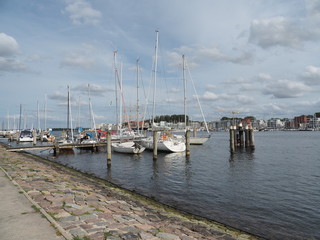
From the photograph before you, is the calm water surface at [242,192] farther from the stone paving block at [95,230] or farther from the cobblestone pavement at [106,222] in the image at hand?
the stone paving block at [95,230]

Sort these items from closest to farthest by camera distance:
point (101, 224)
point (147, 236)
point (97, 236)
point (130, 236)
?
1. point (97, 236)
2. point (130, 236)
3. point (147, 236)
4. point (101, 224)

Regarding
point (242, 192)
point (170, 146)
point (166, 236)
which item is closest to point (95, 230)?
point (166, 236)

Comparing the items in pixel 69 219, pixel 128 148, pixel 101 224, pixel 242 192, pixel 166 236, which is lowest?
pixel 242 192

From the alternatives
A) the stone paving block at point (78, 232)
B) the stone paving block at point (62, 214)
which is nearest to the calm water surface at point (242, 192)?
the stone paving block at point (62, 214)

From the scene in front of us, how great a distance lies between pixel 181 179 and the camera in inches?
832

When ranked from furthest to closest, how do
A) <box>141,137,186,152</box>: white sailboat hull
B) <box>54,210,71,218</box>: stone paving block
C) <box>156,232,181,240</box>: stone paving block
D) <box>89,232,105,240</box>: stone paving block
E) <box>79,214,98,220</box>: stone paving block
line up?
<box>141,137,186,152</box>: white sailboat hull
<box>79,214,98,220</box>: stone paving block
<box>54,210,71,218</box>: stone paving block
<box>156,232,181,240</box>: stone paving block
<box>89,232,105,240</box>: stone paving block

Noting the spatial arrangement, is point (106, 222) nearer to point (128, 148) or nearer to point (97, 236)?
point (97, 236)

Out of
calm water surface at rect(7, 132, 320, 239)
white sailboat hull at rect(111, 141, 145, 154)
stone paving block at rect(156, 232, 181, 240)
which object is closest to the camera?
stone paving block at rect(156, 232, 181, 240)

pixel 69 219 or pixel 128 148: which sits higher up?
pixel 69 219

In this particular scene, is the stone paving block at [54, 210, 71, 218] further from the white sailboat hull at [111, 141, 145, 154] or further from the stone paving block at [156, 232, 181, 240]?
the white sailboat hull at [111, 141, 145, 154]

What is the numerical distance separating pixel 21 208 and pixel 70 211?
1.57 meters

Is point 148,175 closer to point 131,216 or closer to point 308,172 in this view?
point 131,216

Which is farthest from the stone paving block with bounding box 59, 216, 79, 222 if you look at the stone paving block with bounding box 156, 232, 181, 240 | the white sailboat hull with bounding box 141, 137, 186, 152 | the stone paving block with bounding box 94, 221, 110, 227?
the white sailboat hull with bounding box 141, 137, 186, 152

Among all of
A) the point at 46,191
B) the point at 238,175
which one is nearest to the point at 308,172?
the point at 238,175
